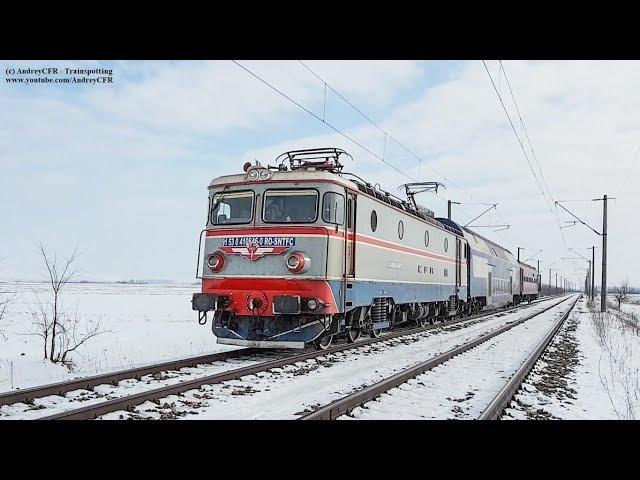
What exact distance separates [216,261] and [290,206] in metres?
1.95

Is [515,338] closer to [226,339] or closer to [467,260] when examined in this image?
[467,260]

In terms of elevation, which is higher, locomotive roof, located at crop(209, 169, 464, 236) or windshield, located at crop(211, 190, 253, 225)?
locomotive roof, located at crop(209, 169, 464, 236)

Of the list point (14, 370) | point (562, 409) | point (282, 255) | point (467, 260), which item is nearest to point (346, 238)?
point (282, 255)

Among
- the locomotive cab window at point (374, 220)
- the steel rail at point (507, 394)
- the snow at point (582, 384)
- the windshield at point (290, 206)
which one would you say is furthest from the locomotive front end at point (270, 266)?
the snow at point (582, 384)

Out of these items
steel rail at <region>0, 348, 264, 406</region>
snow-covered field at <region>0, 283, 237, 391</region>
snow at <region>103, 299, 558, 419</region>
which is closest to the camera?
snow at <region>103, 299, 558, 419</region>

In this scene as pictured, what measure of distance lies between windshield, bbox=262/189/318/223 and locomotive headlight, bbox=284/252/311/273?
0.73 metres

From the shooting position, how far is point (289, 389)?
321 inches

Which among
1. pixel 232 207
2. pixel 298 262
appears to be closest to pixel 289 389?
pixel 298 262

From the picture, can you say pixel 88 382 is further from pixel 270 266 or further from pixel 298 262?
pixel 298 262

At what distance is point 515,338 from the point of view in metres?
16.6

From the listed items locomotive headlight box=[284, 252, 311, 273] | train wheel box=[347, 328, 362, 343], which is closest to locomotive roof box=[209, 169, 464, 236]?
locomotive headlight box=[284, 252, 311, 273]

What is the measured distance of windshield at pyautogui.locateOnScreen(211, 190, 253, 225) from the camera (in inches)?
454

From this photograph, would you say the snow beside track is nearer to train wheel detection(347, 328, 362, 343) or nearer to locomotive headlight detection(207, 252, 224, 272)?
train wheel detection(347, 328, 362, 343)

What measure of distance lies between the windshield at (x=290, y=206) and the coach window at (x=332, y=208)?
18 cm
